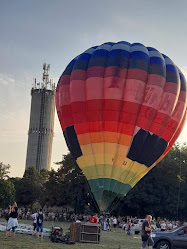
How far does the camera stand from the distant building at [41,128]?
118938 mm

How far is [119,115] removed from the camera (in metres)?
26.0

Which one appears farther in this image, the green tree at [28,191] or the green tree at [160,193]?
the green tree at [28,191]

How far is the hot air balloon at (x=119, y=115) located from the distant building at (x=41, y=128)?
92.6m

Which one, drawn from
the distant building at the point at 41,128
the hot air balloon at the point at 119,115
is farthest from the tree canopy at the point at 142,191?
the distant building at the point at 41,128

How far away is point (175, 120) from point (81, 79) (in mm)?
6423

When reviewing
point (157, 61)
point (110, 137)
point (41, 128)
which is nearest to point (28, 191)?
point (41, 128)

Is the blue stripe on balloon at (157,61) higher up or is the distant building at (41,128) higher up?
the distant building at (41,128)

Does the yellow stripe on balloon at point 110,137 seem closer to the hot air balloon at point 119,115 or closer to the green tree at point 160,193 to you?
the hot air balloon at point 119,115

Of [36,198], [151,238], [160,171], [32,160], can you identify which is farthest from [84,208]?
[32,160]

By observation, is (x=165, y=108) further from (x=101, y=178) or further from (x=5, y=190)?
(x=5, y=190)

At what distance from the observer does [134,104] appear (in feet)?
84.7

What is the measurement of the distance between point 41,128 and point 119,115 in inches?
3758

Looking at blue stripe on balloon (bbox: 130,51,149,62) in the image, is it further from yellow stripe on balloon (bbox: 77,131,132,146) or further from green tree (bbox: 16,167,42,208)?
green tree (bbox: 16,167,42,208)

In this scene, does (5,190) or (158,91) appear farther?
(5,190)
